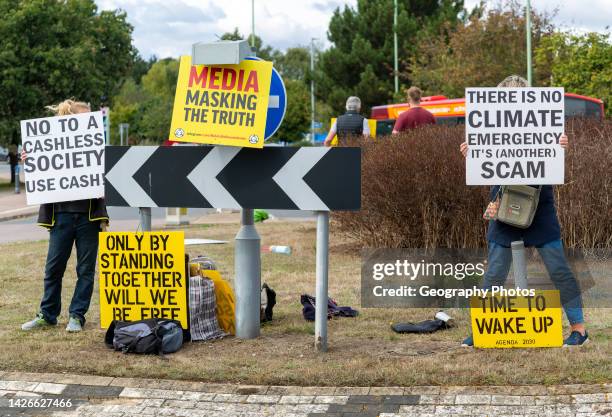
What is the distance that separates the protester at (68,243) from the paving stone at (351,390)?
2764 millimetres

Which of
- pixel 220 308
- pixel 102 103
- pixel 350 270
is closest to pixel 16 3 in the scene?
pixel 102 103

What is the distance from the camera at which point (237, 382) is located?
20.1 feet

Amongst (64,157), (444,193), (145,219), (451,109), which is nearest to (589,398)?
(145,219)

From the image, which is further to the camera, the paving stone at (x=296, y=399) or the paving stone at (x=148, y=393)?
the paving stone at (x=148, y=393)

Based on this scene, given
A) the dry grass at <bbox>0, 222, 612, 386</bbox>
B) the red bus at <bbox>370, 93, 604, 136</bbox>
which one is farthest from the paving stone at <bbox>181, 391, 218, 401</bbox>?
the red bus at <bbox>370, 93, 604, 136</bbox>

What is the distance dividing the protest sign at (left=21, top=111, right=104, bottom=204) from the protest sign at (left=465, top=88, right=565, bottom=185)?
2.88m

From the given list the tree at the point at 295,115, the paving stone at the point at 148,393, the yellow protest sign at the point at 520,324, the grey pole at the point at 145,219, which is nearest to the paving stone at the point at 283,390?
the paving stone at the point at 148,393

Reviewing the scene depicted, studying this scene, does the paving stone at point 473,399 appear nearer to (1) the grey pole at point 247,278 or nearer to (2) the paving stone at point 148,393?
(2) the paving stone at point 148,393

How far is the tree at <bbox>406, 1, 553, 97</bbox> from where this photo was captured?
123ft

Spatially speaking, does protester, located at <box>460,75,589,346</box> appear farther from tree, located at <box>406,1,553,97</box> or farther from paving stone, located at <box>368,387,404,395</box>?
tree, located at <box>406,1,553,97</box>

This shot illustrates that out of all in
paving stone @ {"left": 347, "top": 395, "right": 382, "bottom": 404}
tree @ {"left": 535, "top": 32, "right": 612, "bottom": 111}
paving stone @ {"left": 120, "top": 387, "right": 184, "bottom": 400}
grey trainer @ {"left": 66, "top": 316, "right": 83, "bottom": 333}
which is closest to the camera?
paving stone @ {"left": 347, "top": 395, "right": 382, "bottom": 404}

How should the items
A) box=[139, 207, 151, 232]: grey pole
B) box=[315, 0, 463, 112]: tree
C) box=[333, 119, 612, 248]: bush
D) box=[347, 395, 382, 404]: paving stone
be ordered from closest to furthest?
box=[347, 395, 382, 404]: paving stone → box=[139, 207, 151, 232]: grey pole → box=[333, 119, 612, 248]: bush → box=[315, 0, 463, 112]: tree

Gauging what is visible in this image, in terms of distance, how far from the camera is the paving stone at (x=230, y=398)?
581 centimetres

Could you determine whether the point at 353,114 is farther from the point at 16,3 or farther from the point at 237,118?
the point at 16,3
